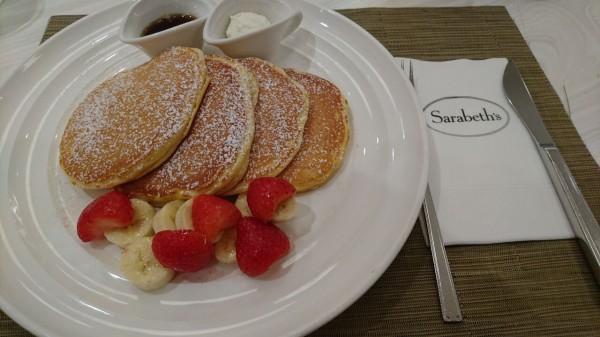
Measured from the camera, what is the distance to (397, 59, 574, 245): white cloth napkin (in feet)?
3.80

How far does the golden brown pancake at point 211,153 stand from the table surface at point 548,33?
34.8 inches

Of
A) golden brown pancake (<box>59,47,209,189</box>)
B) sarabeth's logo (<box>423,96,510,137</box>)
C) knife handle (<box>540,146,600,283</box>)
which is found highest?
golden brown pancake (<box>59,47,209,189</box>)

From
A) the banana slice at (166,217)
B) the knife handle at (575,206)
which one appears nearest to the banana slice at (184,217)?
the banana slice at (166,217)

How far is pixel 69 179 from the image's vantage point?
123cm

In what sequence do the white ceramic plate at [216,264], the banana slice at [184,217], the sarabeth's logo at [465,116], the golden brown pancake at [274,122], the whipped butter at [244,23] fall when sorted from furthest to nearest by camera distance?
the whipped butter at [244,23]
the sarabeth's logo at [465,116]
the golden brown pancake at [274,122]
the banana slice at [184,217]
the white ceramic plate at [216,264]

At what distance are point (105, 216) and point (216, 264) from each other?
0.34 meters

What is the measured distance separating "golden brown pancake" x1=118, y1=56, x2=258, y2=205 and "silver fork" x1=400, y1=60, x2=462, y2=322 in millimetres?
578

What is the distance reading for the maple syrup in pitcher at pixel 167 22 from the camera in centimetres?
155

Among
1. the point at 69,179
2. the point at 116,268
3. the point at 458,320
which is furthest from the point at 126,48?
the point at 458,320

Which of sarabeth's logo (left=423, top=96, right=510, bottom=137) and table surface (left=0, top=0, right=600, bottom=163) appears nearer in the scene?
sarabeth's logo (left=423, top=96, right=510, bottom=137)

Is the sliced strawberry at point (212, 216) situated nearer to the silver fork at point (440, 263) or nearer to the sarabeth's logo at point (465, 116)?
the silver fork at point (440, 263)

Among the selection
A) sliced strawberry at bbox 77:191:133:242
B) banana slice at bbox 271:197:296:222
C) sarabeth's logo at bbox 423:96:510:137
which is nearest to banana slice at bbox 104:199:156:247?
sliced strawberry at bbox 77:191:133:242

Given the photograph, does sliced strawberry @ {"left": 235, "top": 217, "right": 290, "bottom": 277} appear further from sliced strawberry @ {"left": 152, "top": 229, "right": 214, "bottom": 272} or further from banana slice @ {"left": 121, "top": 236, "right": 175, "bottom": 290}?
banana slice @ {"left": 121, "top": 236, "right": 175, "bottom": 290}

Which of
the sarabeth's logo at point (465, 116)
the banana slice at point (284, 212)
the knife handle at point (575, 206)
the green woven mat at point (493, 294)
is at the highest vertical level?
the banana slice at point (284, 212)
